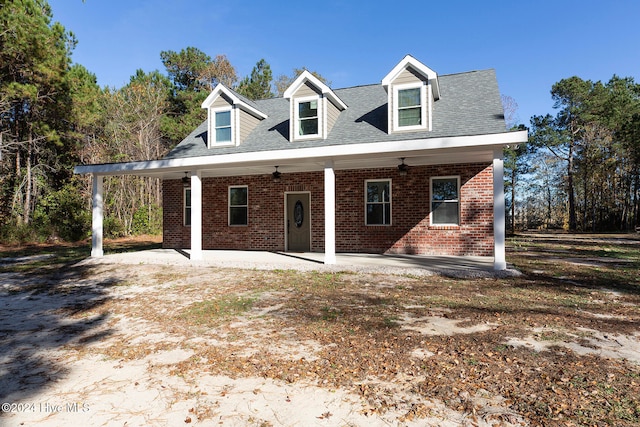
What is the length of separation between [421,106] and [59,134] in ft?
69.1

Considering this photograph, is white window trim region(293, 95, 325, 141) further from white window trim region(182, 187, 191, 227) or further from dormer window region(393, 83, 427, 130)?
white window trim region(182, 187, 191, 227)

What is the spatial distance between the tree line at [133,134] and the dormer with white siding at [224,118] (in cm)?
1141

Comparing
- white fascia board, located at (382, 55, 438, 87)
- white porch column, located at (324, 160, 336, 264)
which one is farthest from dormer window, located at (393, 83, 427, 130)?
white porch column, located at (324, 160, 336, 264)

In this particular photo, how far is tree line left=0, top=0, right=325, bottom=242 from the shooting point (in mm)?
17609

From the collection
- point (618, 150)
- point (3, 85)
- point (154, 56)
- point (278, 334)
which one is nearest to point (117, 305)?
point (278, 334)

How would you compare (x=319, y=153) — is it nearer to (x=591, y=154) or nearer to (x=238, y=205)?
(x=238, y=205)

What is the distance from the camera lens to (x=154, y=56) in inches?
1265

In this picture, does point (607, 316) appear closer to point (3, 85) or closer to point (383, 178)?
point (383, 178)

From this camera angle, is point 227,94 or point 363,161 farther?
point 227,94

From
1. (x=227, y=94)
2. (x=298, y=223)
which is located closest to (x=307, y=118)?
(x=227, y=94)

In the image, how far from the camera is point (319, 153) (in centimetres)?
948

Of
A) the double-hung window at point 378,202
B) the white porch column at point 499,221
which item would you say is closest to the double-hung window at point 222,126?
the double-hung window at point 378,202

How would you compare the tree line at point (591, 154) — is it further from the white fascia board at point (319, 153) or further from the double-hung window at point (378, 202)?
the white fascia board at point (319, 153)

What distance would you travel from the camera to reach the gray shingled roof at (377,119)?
31.3 ft
